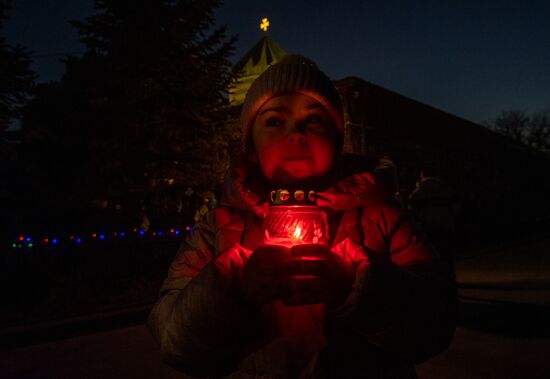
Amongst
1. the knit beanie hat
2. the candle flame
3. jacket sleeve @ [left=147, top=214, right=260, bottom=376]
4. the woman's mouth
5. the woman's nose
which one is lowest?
jacket sleeve @ [left=147, top=214, right=260, bottom=376]

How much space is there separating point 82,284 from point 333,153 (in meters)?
9.49

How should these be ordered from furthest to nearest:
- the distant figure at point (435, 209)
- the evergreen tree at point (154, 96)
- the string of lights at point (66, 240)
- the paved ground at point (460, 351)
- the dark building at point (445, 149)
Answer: the dark building at point (445, 149)
the evergreen tree at point (154, 96)
the string of lights at point (66, 240)
the distant figure at point (435, 209)
the paved ground at point (460, 351)

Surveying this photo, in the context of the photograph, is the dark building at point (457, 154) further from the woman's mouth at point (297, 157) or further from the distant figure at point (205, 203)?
the woman's mouth at point (297, 157)

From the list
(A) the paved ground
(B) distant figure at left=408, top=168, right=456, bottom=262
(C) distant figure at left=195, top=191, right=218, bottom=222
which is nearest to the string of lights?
(C) distant figure at left=195, top=191, right=218, bottom=222

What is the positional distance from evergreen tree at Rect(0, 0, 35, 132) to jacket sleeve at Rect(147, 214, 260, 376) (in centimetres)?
1343

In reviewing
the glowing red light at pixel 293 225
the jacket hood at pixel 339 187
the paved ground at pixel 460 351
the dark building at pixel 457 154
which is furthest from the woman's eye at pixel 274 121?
the dark building at pixel 457 154

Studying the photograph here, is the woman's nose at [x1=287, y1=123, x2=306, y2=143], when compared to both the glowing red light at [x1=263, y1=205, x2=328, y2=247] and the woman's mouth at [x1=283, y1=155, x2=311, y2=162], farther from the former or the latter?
the glowing red light at [x1=263, y1=205, x2=328, y2=247]

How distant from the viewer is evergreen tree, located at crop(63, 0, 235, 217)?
11.7 metres

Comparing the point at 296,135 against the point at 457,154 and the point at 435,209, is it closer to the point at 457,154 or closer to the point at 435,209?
the point at 435,209

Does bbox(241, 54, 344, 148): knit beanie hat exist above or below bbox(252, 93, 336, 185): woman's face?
above

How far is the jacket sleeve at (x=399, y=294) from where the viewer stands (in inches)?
43.0

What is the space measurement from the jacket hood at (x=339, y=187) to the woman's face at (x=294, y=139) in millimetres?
80

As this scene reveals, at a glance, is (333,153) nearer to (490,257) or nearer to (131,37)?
(131,37)

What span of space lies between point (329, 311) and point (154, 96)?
11.6m
